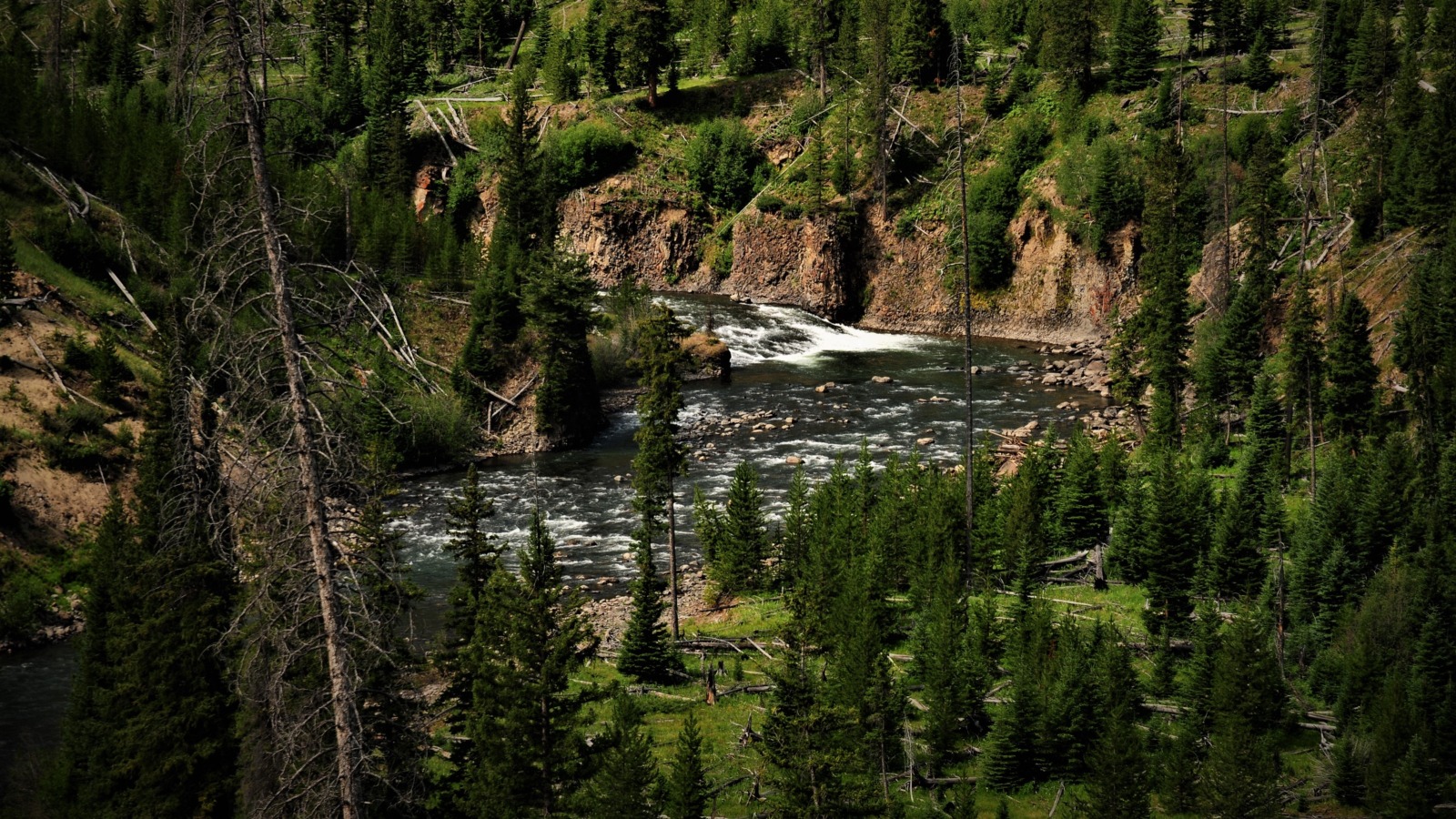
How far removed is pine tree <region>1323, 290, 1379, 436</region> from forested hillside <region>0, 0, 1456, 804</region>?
0.23m

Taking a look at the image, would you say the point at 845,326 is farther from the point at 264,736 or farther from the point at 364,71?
the point at 264,736

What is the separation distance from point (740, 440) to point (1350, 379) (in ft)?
110

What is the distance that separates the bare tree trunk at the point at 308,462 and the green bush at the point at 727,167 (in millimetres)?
100838

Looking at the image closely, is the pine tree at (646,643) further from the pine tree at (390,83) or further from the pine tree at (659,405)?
the pine tree at (390,83)

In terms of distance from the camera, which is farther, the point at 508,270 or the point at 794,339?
the point at 794,339

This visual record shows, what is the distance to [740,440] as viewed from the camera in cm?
6912

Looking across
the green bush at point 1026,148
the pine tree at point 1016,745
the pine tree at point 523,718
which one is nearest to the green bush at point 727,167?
the green bush at point 1026,148

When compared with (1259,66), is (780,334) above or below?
below

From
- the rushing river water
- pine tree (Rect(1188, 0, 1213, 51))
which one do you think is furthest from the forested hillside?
the rushing river water

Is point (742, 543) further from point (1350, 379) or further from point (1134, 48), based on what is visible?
point (1134, 48)

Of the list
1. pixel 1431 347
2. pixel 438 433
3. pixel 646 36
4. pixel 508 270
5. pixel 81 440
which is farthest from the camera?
pixel 646 36

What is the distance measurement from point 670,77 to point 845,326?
A: 3819 cm

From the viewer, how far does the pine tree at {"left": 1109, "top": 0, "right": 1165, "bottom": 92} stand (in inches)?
3880

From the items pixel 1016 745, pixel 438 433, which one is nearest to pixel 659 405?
pixel 1016 745
